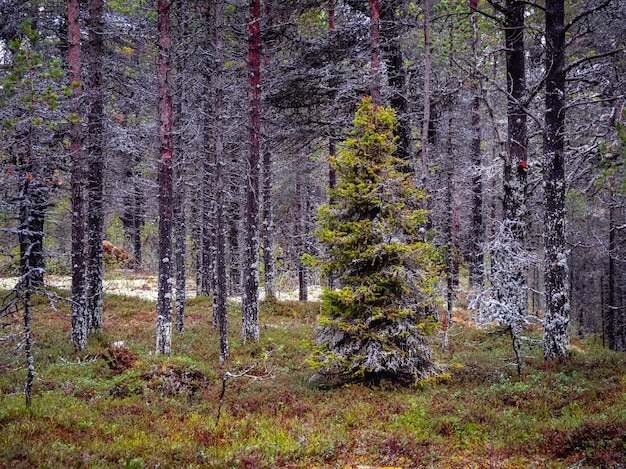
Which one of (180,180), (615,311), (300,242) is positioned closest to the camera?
(180,180)

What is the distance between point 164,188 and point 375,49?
7.76 m

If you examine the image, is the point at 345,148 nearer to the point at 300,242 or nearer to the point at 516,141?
the point at 516,141

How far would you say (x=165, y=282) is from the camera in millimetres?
13289

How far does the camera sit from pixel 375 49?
45.6 feet

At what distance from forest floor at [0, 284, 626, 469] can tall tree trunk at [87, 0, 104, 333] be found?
76.4 inches

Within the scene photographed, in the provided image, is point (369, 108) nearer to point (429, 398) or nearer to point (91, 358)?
point (429, 398)

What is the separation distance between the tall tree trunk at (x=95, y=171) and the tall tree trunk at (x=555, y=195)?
13.2m

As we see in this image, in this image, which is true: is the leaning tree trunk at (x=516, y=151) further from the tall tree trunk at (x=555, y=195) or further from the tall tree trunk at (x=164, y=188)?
the tall tree trunk at (x=164, y=188)

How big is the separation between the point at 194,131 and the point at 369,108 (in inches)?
351

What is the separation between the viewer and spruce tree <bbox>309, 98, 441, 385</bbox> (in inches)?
408

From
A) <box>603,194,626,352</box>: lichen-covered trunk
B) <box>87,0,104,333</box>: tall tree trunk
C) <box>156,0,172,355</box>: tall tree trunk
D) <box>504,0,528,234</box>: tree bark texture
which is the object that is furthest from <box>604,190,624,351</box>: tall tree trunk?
<box>87,0,104,333</box>: tall tree trunk

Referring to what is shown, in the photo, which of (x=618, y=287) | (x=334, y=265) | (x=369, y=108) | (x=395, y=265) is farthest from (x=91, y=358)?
(x=618, y=287)

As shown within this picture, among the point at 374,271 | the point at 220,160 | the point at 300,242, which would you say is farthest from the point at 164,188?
the point at 300,242

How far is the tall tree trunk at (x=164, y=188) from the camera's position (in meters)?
13.2
